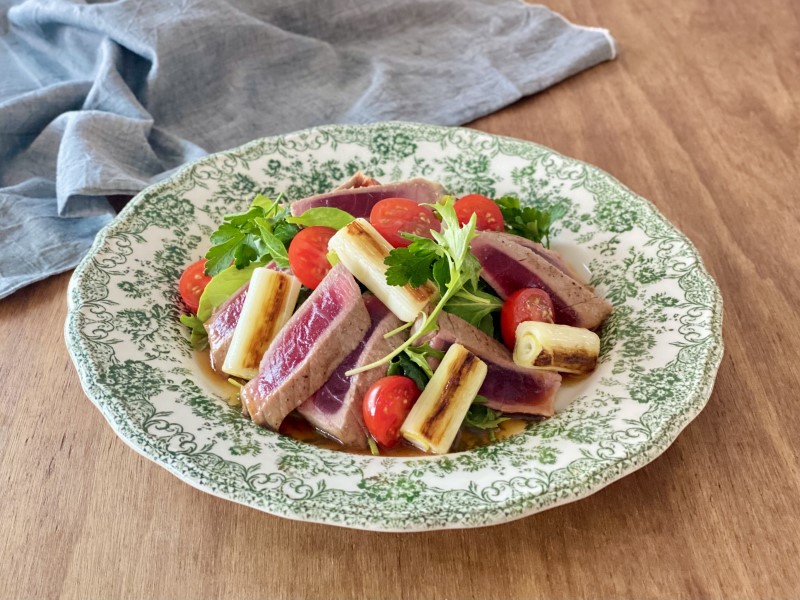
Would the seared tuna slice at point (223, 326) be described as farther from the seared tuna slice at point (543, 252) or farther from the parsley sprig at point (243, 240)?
the seared tuna slice at point (543, 252)

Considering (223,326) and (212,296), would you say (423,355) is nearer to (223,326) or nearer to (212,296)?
(223,326)

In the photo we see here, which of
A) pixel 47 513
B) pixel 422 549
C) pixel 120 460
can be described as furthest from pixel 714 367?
pixel 47 513

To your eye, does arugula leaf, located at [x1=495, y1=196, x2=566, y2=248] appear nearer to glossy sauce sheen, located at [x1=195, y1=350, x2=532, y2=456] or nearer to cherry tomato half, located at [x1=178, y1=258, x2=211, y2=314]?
glossy sauce sheen, located at [x1=195, y1=350, x2=532, y2=456]

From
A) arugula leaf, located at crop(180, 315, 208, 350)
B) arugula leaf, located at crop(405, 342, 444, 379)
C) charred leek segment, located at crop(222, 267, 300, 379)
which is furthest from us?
arugula leaf, located at crop(180, 315, 208, 350)

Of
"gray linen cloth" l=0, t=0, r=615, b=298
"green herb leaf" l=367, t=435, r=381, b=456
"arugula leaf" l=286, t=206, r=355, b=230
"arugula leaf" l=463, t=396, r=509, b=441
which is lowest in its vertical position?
"gray linen cloth" l=0, t=0, r=615, b=298

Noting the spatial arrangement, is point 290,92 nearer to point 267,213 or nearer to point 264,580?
point 267,213

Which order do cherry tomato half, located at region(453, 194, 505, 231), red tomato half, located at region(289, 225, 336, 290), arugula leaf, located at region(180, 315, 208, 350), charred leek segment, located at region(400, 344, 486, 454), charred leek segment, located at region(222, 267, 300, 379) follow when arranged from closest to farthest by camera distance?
charred leek segment, located at region(400, 344, 486, 454), charred leek segment, located at region(222, 267, 300, 379), red tomato half, located at region(289, 225, 336, 290), arugula leaf, located at region(180, 315, 208, 350), cherry tomato half, located at region(453, 194, 505, 231)

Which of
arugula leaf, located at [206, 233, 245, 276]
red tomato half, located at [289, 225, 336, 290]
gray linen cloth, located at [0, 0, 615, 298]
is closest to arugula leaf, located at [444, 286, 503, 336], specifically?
red tomato half, located at [289, 225, 336, 290]
